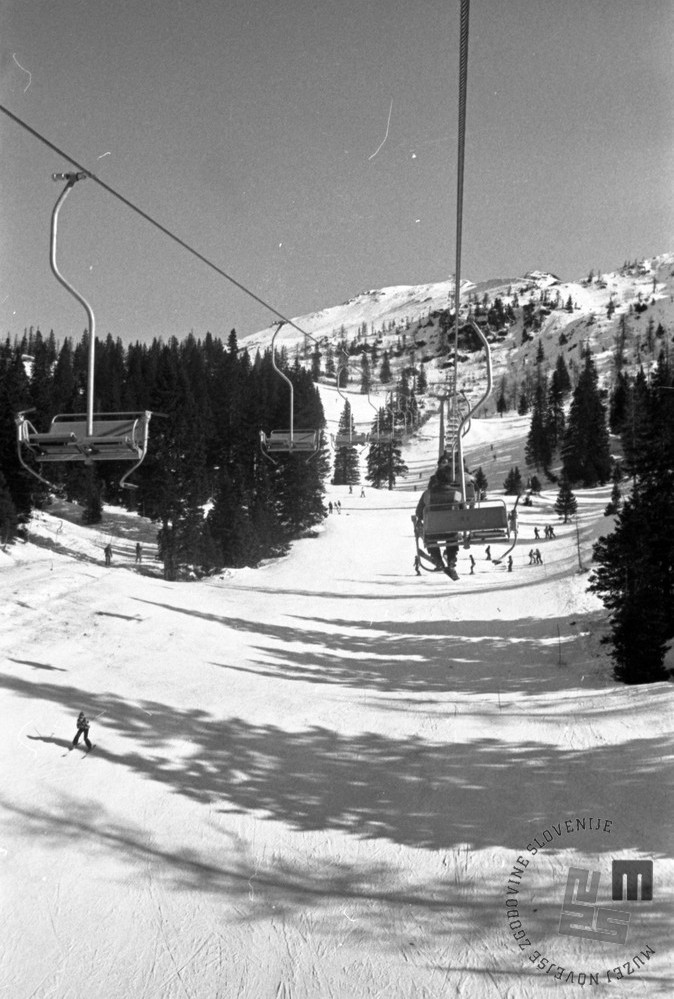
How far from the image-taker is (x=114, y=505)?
203 feet

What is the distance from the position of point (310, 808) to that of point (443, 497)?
671 cm

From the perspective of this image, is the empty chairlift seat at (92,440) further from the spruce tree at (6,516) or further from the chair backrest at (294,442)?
the spruce tree at (6,516)

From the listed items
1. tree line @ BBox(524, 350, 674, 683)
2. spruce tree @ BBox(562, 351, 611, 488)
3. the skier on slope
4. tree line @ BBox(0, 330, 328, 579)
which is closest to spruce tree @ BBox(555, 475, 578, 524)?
tree line @ BBox(0, 330, 328, 579)

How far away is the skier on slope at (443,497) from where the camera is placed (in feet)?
34.8

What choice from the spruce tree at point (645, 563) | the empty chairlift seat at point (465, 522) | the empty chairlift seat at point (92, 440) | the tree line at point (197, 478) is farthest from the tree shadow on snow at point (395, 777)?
the tree line at point (197, 478)

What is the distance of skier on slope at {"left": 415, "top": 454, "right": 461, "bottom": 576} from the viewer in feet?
34.8

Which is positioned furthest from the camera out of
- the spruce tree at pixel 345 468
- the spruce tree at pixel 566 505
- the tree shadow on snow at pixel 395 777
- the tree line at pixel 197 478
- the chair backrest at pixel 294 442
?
the spruce tree at pixel 345 468

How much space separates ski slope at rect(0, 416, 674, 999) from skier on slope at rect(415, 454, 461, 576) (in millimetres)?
4808

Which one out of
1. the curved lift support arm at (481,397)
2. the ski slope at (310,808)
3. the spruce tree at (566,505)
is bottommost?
the ski slope at (310,808)

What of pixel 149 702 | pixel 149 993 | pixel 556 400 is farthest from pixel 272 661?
pixel 556 400

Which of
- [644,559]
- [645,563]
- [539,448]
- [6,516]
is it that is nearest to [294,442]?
[644,559]

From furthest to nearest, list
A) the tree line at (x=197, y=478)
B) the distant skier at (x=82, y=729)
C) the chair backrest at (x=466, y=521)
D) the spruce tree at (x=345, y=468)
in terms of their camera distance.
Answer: the spruce tree at (x=345, y=468)
the tree line at (x=197, y=478)
the distant skier at (x=82, y=729)
the chair backrest at (x=466, y=521)

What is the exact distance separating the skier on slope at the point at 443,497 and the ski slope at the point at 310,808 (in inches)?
189

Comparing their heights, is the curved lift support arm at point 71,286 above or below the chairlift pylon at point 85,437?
above
